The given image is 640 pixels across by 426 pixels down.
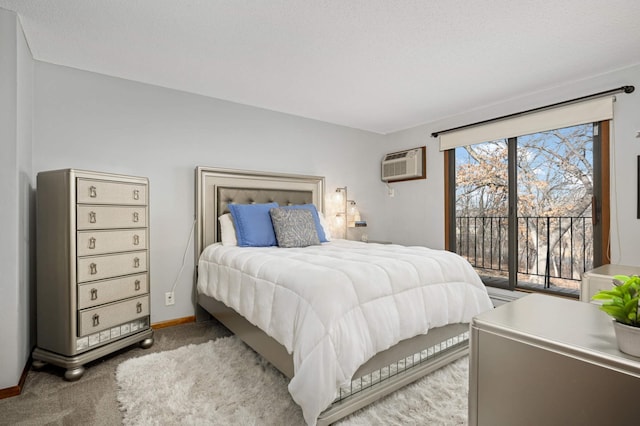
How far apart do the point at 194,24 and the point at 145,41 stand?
45 centimetres

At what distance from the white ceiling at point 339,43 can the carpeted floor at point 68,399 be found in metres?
2.22

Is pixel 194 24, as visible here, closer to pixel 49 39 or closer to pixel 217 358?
pixel 49 39

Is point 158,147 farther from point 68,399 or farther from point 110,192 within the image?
point 68,399

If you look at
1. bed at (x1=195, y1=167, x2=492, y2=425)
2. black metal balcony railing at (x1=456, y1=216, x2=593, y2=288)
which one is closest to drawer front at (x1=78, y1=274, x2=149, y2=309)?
bed at (x1=195, y1=167, x2=492, y2=425)

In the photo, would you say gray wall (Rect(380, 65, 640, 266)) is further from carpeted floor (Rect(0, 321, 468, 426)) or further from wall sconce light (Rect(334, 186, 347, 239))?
carpeted floor (Rect(0, 321, 468, 426))

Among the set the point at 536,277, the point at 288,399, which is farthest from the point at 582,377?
the point at 536,277

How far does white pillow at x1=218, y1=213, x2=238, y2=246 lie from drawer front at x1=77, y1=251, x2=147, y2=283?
683 mm

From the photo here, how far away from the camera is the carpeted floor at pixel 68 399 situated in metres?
1.57

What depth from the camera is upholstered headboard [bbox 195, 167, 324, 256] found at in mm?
3049

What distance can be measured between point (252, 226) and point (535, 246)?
3.12m

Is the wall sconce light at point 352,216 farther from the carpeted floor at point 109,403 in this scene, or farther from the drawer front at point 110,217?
the drawer front at point 110,217

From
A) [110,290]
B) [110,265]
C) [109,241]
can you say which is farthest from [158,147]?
[110,290]

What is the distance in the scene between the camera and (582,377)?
802 mm

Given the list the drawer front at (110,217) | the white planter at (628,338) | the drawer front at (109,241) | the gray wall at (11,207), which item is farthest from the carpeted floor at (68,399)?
the white planter at (628,338)
